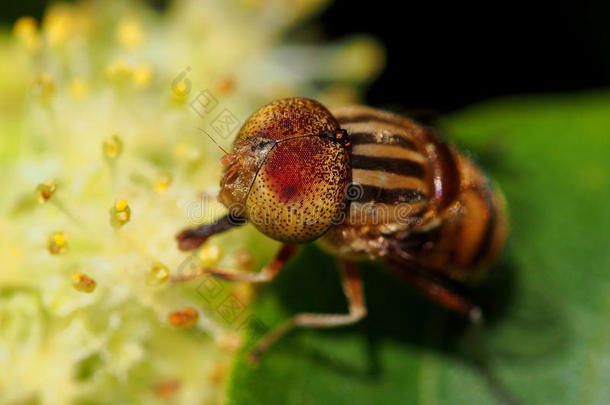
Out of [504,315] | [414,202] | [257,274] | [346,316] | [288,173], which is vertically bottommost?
[504,315]

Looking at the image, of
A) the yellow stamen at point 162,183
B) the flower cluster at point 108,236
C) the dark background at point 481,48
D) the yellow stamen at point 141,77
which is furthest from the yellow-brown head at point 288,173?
the dark background at point 481,48

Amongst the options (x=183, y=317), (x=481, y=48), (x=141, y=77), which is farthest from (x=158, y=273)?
(x=481, y=48)

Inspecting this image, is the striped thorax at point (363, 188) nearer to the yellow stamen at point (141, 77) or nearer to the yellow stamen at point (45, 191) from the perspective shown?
the yellow stamen at point (45, 191)

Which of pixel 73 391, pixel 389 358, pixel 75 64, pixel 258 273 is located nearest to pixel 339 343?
pixel 389 358

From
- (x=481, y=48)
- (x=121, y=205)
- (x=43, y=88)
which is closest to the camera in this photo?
(x=121, y=205)

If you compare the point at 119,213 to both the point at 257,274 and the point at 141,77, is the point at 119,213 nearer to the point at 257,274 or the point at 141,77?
the point at 257,274

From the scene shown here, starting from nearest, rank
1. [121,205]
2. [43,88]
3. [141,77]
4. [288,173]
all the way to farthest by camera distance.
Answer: [288,173] → [121,205] → [43,88] → [141,77]

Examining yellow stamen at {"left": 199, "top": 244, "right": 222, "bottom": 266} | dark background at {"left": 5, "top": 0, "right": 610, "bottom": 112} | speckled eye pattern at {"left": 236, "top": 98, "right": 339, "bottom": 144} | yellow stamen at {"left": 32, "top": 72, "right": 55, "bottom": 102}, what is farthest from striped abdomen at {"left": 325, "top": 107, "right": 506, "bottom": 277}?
dark background at {"left": 5, "top": 0, "right": 610, "bottom": 112}
